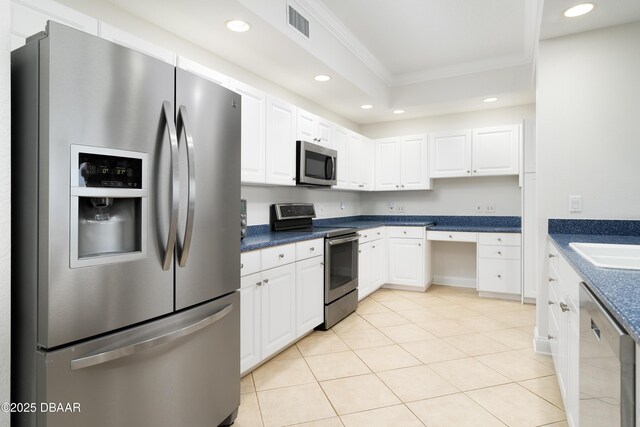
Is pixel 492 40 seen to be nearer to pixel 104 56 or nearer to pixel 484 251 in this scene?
pixel 484 251

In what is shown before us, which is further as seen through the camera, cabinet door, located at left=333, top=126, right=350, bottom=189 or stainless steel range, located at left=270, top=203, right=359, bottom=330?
cabinet door, located at left=333, top=126, right=350, bottom=189

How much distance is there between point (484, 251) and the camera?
4164 mm

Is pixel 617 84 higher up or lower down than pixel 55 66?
higher up

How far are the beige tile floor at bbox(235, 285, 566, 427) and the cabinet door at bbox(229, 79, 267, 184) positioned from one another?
4.69 feet

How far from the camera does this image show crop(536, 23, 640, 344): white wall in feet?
7.81

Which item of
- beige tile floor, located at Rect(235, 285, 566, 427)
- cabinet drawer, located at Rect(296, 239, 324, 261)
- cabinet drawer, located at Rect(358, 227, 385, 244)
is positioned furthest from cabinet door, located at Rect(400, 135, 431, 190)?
cabinet drawer, located at Rect(296, 239, 324, 261)

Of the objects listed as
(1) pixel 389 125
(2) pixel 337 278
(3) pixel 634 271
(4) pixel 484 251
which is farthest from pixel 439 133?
(3) pixel 634 271

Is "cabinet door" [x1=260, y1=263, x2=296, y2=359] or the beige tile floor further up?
"cabinet door" [x1=260, y1=263, x2=296, y2=359]

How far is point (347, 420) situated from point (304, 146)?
7.35ft

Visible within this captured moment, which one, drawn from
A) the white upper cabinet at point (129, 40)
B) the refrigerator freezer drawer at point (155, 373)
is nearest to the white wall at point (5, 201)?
the refrigerator freezer drawer at point (155, 373)

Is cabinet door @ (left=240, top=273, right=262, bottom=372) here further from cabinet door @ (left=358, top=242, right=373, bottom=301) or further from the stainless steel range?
cabinet door @ (left=358, top=242, right=373, bottom=301)

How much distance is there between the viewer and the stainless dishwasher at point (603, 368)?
0.83 meters

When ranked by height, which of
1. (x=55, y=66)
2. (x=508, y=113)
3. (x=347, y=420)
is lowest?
(x=347, y=420)

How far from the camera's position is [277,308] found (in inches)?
99.3
